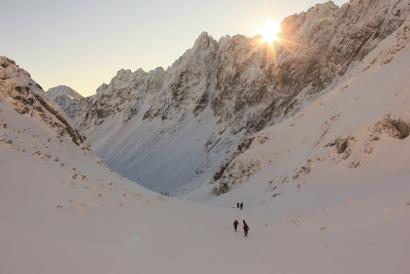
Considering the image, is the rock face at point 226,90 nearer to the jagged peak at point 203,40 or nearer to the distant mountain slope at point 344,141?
the jagged peak at point 203,40

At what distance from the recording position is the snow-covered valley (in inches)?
589

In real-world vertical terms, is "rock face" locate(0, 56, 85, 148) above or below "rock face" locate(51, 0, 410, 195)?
below

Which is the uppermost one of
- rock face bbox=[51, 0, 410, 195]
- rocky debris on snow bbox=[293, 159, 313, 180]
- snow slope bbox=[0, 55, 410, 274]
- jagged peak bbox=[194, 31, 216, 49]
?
jagged peak bbox=[194, 31, 216, 49]

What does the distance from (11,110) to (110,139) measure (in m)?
145

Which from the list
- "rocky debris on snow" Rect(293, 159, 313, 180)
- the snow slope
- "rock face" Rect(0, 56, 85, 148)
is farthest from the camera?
"rocky debris on snow" Rect(293, 159, 313, 180)

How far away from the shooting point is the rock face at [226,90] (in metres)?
86.3

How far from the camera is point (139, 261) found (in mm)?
14312

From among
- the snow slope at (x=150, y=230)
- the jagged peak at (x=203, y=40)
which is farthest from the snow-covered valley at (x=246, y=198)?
the jagged peak at (x=203, y=40)

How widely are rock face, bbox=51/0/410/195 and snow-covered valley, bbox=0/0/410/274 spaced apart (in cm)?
791

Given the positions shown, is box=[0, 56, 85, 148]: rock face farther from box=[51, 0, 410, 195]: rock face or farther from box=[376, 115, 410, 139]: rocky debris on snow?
box=[51, 0, 410, 195]: rock face

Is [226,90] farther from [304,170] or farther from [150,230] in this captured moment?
[150,230]

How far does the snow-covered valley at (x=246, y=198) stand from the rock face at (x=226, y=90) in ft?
25.9

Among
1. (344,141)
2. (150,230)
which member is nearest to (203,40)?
(344,141)

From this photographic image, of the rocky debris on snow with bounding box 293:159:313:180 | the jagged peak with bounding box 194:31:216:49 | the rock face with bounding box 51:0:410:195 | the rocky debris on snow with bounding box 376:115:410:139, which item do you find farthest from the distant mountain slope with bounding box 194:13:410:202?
the jagged peak with bounding box 194:31:216:49
